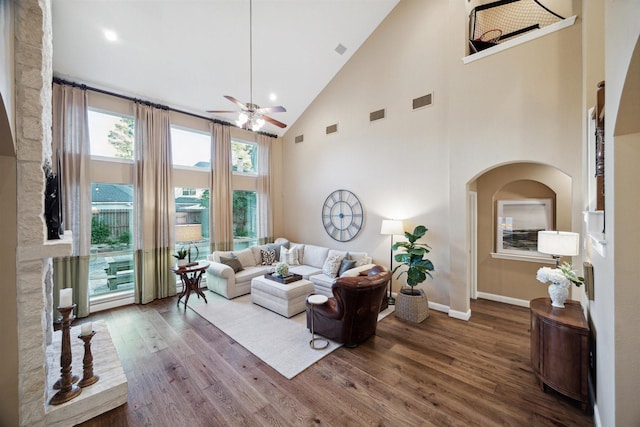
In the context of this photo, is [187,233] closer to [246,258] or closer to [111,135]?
[246,258]

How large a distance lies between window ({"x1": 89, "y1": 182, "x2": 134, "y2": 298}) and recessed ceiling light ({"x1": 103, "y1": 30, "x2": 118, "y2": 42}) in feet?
7.76

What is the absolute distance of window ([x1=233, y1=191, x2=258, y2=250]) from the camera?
641 cm

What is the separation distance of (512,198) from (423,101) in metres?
2.40

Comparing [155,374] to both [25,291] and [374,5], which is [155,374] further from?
[374,5]

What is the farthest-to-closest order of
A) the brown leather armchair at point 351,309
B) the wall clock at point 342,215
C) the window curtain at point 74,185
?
the wall clock at point 342,215, the window curtain at point 74,185, the brown leather armchair at point 351,309

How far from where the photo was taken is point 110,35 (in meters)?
3.81

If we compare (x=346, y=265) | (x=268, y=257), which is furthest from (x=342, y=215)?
(x=268, y=257)

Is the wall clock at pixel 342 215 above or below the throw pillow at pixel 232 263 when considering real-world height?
above

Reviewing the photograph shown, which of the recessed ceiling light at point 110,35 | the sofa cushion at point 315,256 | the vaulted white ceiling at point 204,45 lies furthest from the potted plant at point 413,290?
the recessed ceiling light at point 110,35

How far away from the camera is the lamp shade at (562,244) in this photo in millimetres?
2621

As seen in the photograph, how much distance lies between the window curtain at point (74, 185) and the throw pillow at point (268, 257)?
10.2ft

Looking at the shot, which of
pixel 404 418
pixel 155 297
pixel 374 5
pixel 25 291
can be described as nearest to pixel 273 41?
pixel 374 5

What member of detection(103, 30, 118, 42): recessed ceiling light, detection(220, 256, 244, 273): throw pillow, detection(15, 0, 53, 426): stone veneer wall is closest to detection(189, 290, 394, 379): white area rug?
detection(220, 256, 244, 273): throw pillow

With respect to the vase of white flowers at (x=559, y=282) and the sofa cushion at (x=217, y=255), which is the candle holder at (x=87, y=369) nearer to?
the sofa cushion at (x=217, y=255)
